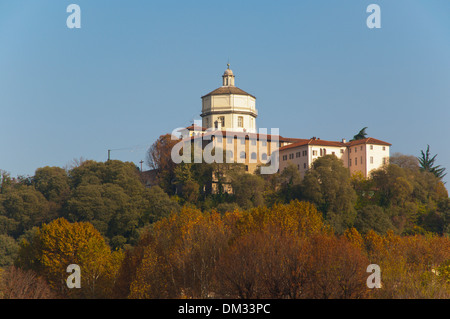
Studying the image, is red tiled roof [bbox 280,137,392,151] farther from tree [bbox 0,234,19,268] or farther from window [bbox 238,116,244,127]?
tree [bbox 0,234,19,268]

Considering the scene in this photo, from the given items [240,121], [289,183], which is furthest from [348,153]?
[240,121]

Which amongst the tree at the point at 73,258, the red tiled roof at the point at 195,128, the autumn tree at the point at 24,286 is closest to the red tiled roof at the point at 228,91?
the red tiled roof at the point at 195,128

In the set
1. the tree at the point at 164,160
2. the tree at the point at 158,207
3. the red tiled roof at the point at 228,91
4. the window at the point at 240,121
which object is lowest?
the tree at the point at 158,207

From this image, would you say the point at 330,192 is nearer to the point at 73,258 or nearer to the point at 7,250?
the point at 73,258

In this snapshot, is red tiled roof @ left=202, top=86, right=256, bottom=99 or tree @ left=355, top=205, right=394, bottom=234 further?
red tiled roof @ left=202, top=86, right=256, bottom=99

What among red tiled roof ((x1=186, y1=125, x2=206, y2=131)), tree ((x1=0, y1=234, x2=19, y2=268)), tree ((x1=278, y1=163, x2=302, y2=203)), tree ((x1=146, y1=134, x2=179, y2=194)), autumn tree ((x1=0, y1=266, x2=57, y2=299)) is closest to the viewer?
autumn tree ((x1=0, y1=266, x2=57, y2=299))

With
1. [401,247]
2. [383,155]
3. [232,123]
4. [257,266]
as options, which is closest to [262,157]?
[232,123]

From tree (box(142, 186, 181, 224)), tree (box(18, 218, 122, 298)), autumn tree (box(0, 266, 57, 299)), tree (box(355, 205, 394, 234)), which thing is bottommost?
autumn tree (box(0, 266, 57, 299))

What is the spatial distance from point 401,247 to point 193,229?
816 inches

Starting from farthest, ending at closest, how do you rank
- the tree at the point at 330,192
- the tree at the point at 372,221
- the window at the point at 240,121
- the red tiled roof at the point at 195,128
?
the window at the point at 240,121
the red tiled roof at the point at 195,128
the tree at the point at 330,192
the tree at the point at 372,221

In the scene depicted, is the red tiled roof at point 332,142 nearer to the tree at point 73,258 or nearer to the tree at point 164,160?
the tree at point 164,160

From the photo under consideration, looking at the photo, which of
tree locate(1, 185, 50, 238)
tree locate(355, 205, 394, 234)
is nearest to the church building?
tree locate(355, 205, 394, 234)

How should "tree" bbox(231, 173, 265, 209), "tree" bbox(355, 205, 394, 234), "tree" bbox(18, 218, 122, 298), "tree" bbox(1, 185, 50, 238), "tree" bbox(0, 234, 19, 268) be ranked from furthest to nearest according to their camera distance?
1. "tree" bbox(1, 185, 50, 238)
2. "tree" bbox(231, 173, 265, 209)
3. "tree" bbox(355, 205, 394, 234)
4. "tree" bbox(0, 234, 19, 268)
5. "tree" bbox(18, 218, 122, 298)

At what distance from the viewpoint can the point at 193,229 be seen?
50.6 meters
